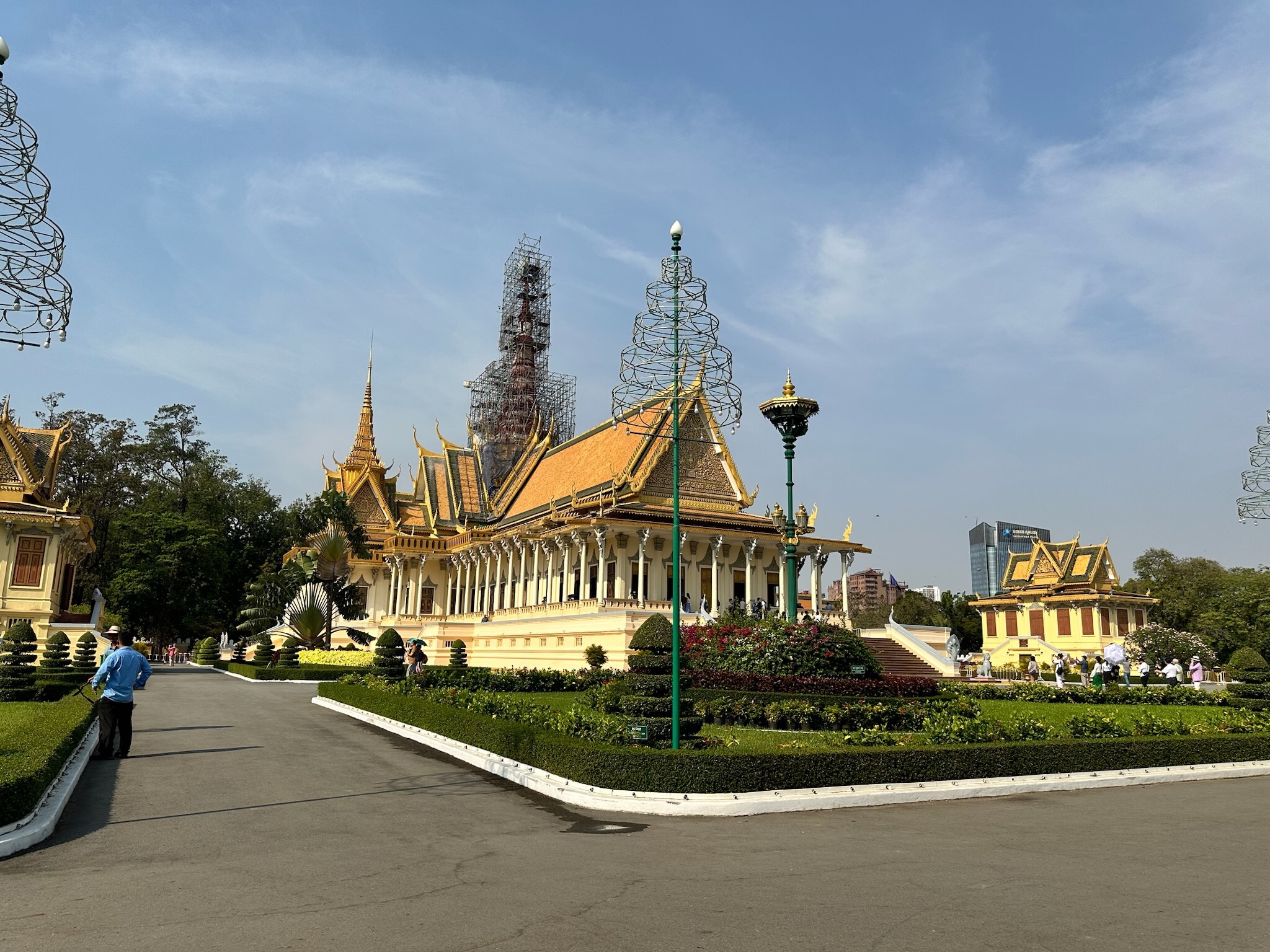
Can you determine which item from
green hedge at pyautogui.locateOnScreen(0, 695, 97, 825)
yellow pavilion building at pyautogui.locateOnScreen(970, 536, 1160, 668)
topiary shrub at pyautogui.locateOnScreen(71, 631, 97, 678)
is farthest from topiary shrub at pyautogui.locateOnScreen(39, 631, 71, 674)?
yellow pavilion building at pyautogui.locateOnScreen(970, 536, 1160, 668)

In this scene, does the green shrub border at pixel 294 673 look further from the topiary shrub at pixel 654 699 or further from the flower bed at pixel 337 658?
the topiary shrub at pixel 654 699

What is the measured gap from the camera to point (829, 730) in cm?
1527

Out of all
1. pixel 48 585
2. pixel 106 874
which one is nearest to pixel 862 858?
pixel 106 874

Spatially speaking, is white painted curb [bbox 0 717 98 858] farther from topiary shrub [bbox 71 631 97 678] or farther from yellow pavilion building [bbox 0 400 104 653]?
yellow pavilion building [bbox 0 400 104 653]

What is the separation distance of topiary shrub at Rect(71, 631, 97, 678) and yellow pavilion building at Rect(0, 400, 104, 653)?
5.50 m

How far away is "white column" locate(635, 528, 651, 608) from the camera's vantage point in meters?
32.6

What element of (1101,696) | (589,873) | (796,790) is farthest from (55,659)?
(1101,696)

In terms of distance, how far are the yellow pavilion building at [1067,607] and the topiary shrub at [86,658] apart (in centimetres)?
4305

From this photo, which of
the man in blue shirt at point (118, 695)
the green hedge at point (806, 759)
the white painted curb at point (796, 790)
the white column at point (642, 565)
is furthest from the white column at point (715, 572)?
the man in blue shirt at point (118, 695)

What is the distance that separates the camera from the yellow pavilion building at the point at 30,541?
119ft

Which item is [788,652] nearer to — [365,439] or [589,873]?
[589,873]

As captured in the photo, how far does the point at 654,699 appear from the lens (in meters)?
11.1

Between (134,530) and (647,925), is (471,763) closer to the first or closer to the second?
(647,925)

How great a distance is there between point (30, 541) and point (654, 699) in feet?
119
